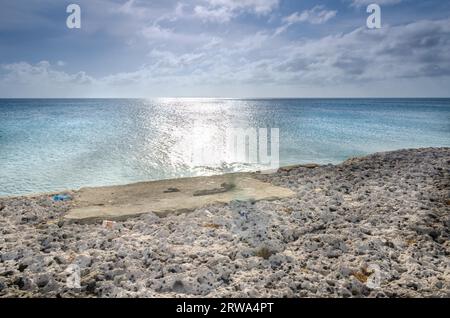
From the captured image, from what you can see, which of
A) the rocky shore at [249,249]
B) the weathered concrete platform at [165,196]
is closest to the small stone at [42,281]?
the rocky shore at [249,249]

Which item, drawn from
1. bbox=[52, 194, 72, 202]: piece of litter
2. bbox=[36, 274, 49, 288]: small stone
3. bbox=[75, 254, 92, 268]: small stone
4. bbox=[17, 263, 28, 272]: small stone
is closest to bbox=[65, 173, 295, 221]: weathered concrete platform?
bbox=[52, 194, 72, 202]: piece of litter

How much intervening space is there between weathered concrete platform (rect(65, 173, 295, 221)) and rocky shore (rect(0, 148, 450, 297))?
31 centimetres

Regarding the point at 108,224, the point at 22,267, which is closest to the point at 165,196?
the point at 108,224

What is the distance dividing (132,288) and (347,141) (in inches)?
843

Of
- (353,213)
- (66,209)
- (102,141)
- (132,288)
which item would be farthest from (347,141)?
(132,288)

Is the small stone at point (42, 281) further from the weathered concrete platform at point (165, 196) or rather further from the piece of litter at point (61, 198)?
the piece of litter at point (61, 198)

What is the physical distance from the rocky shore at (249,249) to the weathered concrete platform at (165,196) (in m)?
0.31

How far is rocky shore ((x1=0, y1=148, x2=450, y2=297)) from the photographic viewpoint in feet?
11.8

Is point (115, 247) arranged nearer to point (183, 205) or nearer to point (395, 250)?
point (183, 205)

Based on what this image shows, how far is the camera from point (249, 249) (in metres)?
4.38

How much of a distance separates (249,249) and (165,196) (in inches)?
132

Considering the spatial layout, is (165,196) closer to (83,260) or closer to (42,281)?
(83,260)

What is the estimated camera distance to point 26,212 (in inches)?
251

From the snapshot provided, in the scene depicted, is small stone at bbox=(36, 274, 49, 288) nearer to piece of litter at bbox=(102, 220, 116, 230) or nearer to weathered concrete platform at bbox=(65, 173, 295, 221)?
piece of litter at bbox=(102, 220, 116, 230)
